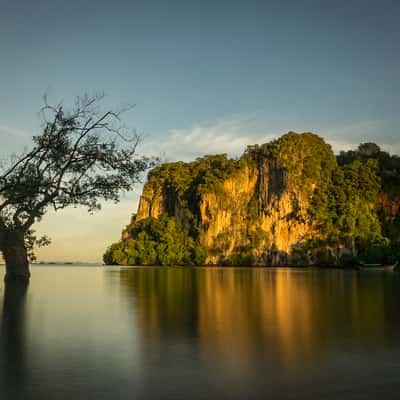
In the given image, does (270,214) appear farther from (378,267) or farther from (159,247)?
(378,267)

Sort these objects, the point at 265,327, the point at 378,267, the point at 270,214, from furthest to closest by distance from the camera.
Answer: the point at 270,214, the point at 378,267, the point at 265,327

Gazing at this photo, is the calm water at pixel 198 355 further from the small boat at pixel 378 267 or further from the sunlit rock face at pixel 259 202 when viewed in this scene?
the sunlit rock face at pixel 259 202

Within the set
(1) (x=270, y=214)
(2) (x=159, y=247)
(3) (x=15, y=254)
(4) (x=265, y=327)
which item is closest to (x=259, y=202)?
(1) (x=270, y=214)

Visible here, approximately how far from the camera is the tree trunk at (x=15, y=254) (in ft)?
64.7

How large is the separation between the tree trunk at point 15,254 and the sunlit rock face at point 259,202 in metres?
70.8

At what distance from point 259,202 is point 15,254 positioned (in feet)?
261

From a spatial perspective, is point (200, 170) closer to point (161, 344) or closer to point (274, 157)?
point (274, 157)

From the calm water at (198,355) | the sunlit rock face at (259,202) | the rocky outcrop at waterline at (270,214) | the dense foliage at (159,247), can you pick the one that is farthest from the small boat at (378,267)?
the calm water at (198,355)

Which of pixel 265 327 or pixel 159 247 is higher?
pixel 265 327

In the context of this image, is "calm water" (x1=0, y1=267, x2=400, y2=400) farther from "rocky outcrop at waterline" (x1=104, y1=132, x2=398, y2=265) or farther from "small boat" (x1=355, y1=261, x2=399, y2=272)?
"rocky outcrop at waterline" (x1=104, y1=132, x2=398, y2=265)

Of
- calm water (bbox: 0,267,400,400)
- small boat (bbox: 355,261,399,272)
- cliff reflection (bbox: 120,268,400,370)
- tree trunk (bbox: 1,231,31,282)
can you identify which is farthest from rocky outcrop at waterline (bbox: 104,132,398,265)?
calm water (bbox: 0,267,400,400)

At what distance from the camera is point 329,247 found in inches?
3386

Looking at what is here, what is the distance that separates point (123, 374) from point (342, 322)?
4.86 m

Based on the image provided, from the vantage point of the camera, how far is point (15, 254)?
19828 millimetres
